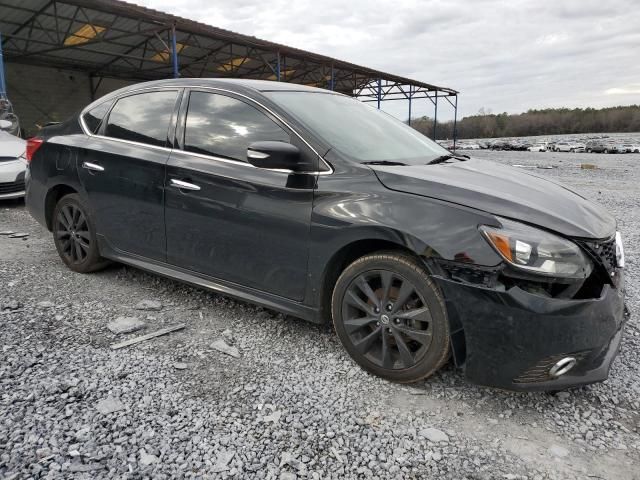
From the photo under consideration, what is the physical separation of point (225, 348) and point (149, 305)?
2.99 ft

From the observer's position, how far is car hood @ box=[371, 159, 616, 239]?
2.18m

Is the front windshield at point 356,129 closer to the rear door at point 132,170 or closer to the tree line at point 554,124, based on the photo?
the rear door at point 132,170

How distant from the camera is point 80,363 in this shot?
101 inches

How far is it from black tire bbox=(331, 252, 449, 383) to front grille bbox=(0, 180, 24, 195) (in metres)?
6.22

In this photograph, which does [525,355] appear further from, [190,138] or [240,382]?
[190,138]

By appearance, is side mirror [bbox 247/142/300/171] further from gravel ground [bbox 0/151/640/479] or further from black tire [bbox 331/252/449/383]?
gravel ground [bbox 0/151/640/479]

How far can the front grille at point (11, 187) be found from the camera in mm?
6648

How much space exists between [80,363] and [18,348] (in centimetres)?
44

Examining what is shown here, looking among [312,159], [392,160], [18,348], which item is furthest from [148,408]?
[392,160]

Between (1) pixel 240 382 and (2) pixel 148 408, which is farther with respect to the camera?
(1) pixel 240 382

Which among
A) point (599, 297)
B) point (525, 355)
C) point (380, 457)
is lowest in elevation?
point (380, 457)

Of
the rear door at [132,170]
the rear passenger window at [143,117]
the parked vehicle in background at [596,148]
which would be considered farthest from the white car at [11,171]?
the parked vehicle in background at [596,148]

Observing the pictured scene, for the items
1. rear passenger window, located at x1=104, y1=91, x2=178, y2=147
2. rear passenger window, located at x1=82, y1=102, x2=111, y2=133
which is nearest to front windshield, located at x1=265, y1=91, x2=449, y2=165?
rear passenger window, located at x1=104, y1=91, x2=178, y2=147

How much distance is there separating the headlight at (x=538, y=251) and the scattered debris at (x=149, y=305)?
7.78 ft
